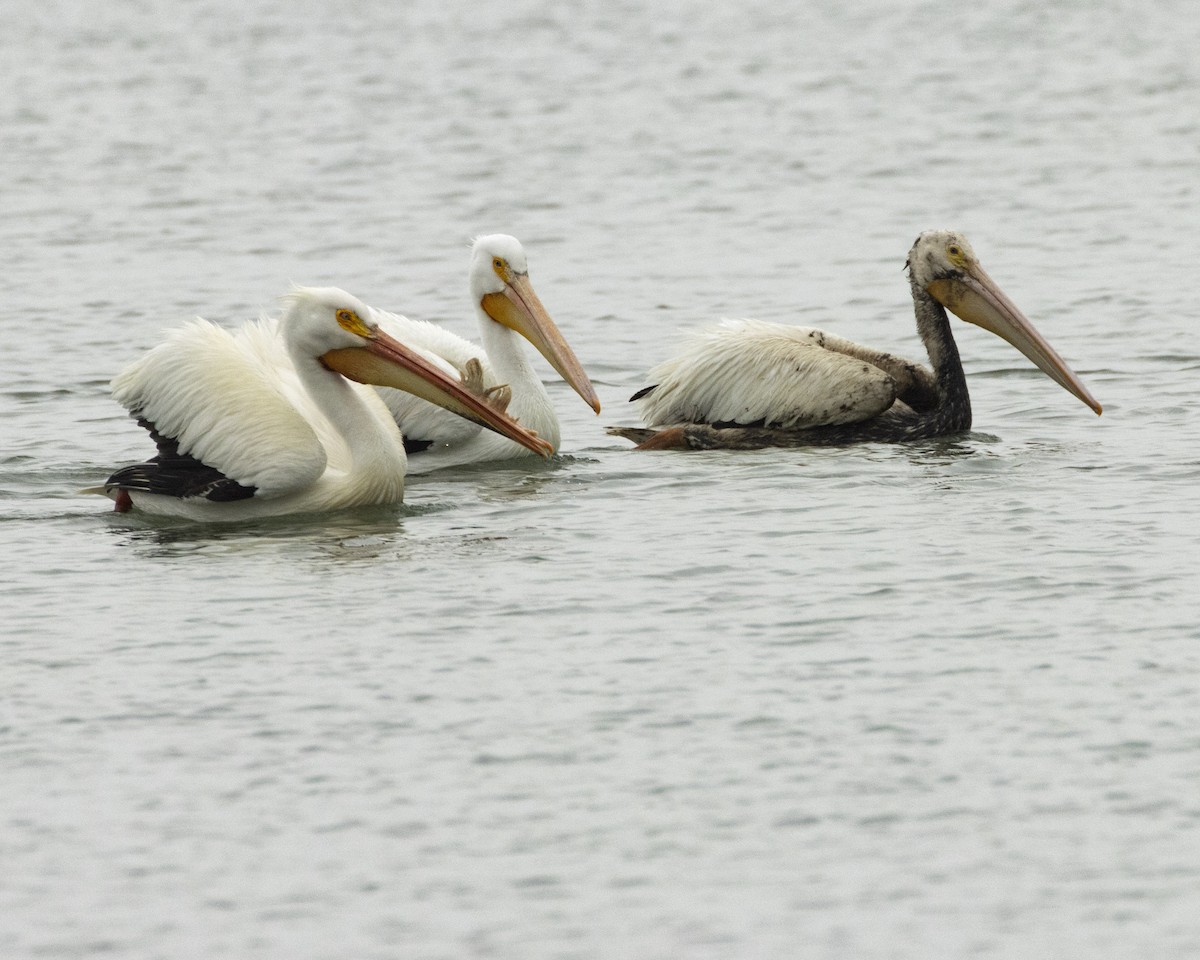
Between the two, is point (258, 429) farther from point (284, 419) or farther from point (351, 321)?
point (351, 321)

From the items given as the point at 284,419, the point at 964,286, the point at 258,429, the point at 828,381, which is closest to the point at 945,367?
the point at 964,286

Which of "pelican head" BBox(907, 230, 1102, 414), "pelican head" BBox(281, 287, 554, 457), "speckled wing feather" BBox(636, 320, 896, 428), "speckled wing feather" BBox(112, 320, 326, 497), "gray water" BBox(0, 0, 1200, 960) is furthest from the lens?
"pelican head" BBox(907, 230, 1102, 414)

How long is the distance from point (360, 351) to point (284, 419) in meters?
0.37

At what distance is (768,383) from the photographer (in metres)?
9.14

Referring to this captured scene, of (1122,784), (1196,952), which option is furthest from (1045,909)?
(1122,784)

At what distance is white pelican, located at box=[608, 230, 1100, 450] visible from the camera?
29.9 feet

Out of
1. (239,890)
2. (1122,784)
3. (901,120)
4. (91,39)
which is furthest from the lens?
(91,39)

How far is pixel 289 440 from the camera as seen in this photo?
788cm

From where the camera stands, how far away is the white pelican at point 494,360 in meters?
8.88

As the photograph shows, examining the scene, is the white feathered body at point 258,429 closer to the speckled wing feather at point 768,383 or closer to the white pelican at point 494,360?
the white pelican at point 494,360

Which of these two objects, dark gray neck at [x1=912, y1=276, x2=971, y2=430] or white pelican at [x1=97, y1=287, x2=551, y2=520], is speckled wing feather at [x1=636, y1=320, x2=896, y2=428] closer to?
dark gray neck at [x1=912, y1=276, x2=971, y2=430]

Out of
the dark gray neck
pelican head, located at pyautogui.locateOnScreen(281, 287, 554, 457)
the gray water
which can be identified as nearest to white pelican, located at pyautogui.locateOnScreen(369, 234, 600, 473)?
the gray water

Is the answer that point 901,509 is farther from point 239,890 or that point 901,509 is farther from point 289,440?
point 239,890

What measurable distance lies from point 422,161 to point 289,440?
10145mm
